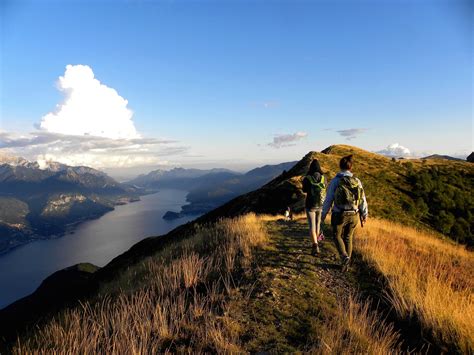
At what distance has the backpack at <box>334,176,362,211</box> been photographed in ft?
28.6

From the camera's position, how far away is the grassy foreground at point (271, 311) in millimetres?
4656

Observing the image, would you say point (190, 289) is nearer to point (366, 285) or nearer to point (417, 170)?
point (366, 285)

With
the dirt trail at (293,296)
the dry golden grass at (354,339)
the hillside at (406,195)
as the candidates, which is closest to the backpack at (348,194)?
the dirt trail at (293,296)

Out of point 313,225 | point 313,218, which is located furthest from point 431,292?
point 313,218

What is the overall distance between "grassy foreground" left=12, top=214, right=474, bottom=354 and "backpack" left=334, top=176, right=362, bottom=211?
171cm

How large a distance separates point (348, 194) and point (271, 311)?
14.7 feet

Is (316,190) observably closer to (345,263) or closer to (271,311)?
(345,263)

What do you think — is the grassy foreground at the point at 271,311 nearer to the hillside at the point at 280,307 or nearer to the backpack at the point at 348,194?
the hillside at the point at 280,307

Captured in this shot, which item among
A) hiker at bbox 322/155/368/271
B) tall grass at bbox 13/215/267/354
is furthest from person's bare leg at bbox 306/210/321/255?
tall grass at bbox 13/215/267/354

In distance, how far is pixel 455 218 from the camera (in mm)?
29859

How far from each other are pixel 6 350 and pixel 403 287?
8481mm

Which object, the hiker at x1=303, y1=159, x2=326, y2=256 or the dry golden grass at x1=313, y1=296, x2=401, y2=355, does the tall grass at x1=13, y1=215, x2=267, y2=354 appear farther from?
the hiker at x1=303, y1=159, x2=326, y2=256

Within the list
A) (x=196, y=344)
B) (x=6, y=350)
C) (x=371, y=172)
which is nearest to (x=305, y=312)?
(x=196, y=344)

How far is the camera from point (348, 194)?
872 centimetres
